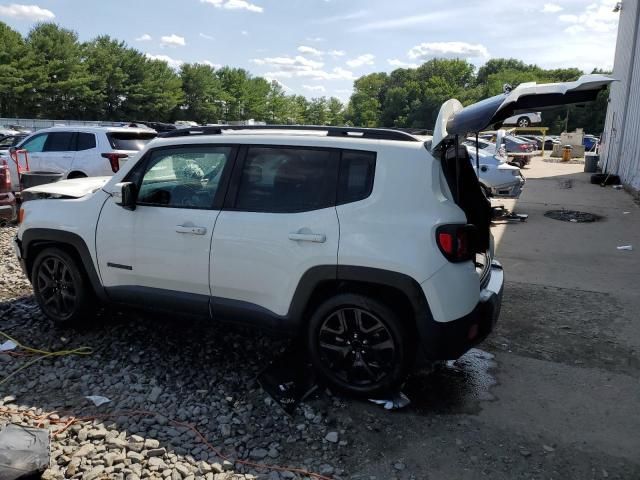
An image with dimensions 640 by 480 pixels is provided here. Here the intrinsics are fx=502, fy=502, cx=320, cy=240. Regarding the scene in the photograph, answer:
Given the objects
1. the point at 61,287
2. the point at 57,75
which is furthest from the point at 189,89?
the point at 61,287

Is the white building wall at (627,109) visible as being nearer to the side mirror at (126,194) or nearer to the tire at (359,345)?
the tire at (359,345)

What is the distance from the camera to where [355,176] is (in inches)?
131

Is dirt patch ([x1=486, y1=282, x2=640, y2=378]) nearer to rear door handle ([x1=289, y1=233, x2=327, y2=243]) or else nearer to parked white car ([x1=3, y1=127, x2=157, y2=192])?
rear door handle ([x1=289, y1=233, x2=327, y2=243])

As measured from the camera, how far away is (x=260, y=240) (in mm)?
3430

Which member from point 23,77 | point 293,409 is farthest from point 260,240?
point 23,77

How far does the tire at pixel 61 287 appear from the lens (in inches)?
168

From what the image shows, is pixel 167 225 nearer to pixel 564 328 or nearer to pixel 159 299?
pixel 159 299

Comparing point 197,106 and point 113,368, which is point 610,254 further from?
point 197,106

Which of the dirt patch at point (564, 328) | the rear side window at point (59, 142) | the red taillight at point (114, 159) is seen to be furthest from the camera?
the rear side window at point (59, 142)

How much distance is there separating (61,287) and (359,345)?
272 centimetres

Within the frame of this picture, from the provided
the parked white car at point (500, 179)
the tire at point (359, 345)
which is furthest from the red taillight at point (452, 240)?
the parked white car at point (500, 179)

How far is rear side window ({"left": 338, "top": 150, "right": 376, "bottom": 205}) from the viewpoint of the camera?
328 centimetres

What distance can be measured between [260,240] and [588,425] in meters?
2.47

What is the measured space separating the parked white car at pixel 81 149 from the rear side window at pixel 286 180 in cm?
694
